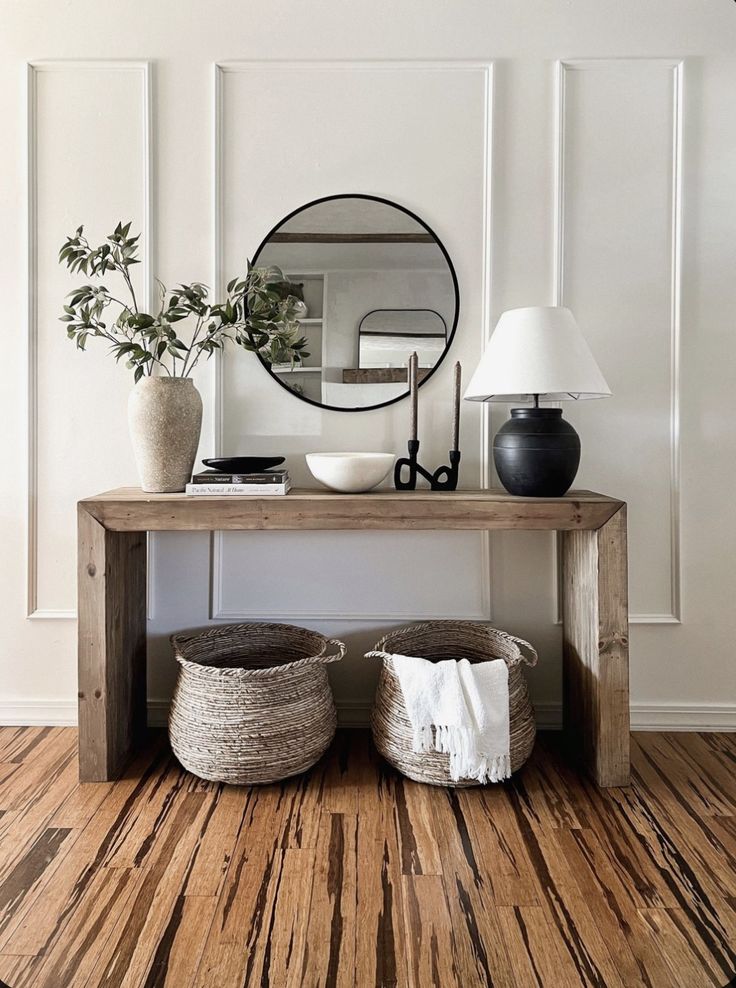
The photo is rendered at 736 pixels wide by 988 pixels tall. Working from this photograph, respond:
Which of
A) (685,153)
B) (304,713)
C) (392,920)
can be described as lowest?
(392,920)

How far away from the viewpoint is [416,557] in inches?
90.7

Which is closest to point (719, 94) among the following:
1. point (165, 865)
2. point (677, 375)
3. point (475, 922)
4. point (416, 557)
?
point (677, 375)

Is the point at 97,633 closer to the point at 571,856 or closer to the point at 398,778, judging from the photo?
the point at 398,778

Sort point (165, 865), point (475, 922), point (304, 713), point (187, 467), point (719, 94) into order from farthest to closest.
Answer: point (719, 94)
point (187, 467)
point (304, 713)
point (165, 865)
point (475, 922)

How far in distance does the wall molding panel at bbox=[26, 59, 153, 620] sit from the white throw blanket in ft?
3.96

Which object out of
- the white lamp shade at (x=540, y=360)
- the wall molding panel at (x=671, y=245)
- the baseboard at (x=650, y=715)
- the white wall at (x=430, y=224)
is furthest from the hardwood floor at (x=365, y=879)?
the white lamp shade at (x=540, y=360)

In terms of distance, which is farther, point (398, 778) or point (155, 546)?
point (155, 546)

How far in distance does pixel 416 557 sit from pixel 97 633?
3.27 ft

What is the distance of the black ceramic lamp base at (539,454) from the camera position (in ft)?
6.24

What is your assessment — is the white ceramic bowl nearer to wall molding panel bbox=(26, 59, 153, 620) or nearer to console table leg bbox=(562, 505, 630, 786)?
console table leg bbox=(562, 505, 630, 786)

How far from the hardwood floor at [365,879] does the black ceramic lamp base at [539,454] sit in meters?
0.81

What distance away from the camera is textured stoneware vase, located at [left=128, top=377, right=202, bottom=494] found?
6.47 feet

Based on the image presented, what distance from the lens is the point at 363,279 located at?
223 centimetres

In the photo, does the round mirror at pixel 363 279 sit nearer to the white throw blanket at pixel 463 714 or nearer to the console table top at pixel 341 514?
the console table top at pixel 341 514
